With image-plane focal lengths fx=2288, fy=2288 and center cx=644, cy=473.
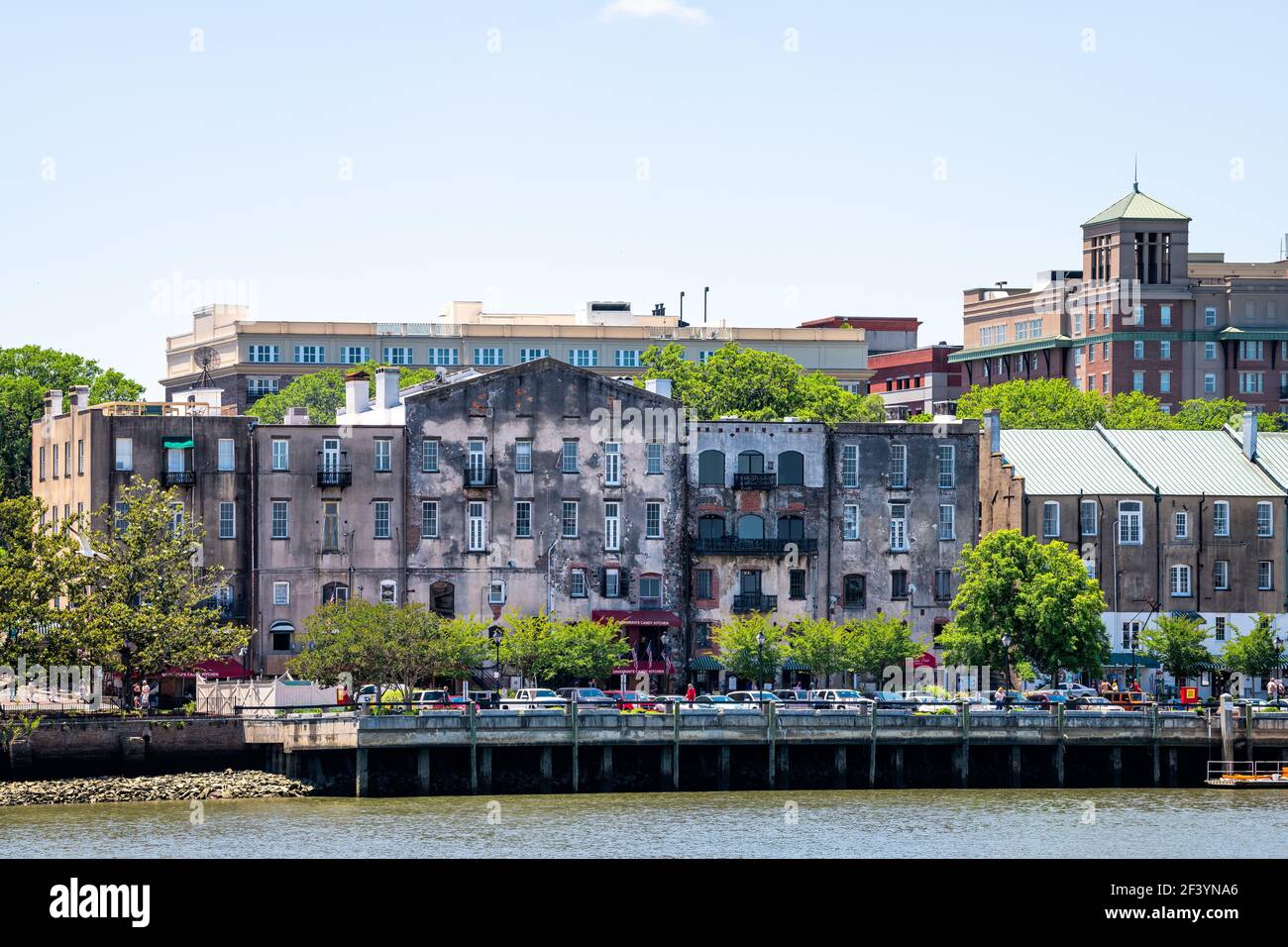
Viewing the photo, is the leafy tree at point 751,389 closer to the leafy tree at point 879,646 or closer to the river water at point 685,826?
the leafy tree at point 879,646

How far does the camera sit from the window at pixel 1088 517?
10406cm

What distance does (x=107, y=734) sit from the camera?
77.4 meters

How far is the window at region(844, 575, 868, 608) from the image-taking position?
4043 inches

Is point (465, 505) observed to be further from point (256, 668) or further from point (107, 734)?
point (107, 734)

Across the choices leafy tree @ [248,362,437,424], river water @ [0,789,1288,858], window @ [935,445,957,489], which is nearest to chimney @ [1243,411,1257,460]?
window @ [935,445,957,489]

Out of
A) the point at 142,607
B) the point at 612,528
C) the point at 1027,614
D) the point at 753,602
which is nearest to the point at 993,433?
the point at 753,602

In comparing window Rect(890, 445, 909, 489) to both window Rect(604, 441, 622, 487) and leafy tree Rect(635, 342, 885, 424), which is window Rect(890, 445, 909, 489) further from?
leafy tree Rect(635, 342, 885, 424)

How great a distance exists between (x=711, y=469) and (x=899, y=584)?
996cm

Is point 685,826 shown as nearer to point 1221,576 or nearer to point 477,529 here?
point 477,529

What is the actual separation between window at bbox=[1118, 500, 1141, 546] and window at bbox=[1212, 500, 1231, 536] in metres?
3.78
